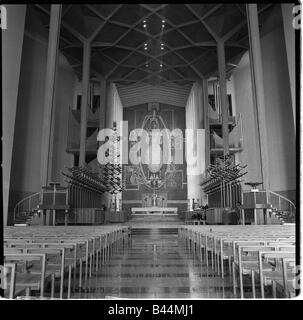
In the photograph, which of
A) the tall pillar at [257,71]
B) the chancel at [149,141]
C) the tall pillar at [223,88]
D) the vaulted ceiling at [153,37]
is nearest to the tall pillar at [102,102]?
the chancel at [149,141]

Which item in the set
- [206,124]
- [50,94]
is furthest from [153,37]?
[50,94]

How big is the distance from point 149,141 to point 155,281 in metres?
22.2

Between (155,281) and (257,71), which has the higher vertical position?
(257,71)

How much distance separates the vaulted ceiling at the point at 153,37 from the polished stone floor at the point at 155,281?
12.6 m

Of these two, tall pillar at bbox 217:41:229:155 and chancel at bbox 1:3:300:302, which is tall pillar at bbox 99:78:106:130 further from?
tall pillar at bbox 217:41:229:155

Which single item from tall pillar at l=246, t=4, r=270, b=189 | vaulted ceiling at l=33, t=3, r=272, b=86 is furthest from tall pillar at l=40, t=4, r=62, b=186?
tall pillar at l=246, t=4, r=270, b=189

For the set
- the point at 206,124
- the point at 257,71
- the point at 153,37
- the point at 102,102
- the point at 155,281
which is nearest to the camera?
the point at 155,281

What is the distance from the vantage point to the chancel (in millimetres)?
4789

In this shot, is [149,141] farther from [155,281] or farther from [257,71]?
[155,281]

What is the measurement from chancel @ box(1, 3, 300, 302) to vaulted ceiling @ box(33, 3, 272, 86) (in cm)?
8

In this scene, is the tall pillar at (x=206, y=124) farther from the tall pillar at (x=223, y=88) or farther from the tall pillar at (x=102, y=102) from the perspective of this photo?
the tall pillar at (x=102, y=102)

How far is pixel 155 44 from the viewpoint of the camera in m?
20.2

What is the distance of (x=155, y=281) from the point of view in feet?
13.1
